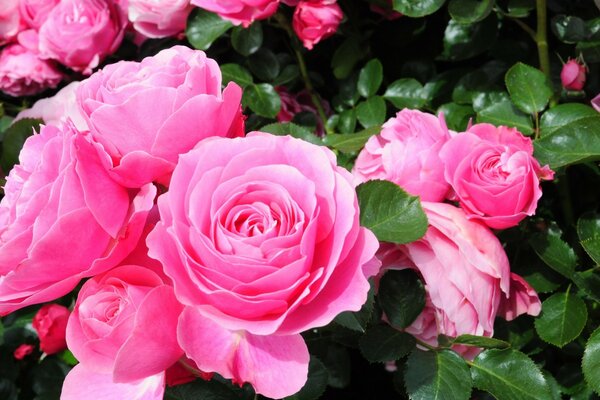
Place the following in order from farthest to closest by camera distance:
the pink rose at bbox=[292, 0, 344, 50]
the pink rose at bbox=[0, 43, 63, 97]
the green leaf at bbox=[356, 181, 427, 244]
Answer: the pink rose at bbox=[0, 43, 63, 97]
the pink rose at bbox=[292, 0, 344, 50]
the green leaf at bbox=[356, 181, 427, 244]

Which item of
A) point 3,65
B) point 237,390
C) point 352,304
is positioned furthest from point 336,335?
point 3,65

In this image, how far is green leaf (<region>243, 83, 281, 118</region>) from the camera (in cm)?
106

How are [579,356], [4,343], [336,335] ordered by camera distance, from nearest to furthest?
[336,335] < [579,356] < [4,343]

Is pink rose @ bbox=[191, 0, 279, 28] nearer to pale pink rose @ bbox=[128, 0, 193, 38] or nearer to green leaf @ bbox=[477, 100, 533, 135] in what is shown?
pale pink rose @ bbox=[128, 0, 193, 38]

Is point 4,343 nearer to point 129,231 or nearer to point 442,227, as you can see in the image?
point 129,231

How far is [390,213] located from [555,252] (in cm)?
27

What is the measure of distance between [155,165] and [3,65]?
0.75 m

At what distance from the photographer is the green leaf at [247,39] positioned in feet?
3.56

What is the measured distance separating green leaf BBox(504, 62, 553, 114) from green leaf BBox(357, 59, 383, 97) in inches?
8.9

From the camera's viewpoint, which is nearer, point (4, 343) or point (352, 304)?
point (352, 304)

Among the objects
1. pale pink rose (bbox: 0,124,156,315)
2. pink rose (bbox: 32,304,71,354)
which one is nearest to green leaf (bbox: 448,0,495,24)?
pale pink rose (bbox: 0,124,156,315)

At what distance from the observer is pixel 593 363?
702mm

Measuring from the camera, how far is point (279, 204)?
0.55 m

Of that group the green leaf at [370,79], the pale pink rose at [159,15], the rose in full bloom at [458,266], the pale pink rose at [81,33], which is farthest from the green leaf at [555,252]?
the pale pink rose at [81,33]
